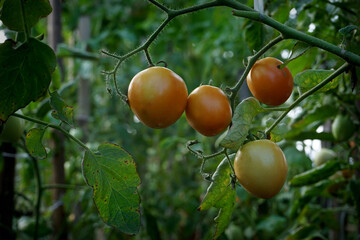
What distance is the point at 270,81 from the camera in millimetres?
507

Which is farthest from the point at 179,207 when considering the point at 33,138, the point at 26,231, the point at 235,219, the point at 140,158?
the point at 33,138

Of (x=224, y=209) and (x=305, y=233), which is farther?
(x=305, y=233)

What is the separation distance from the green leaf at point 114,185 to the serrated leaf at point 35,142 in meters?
0.09

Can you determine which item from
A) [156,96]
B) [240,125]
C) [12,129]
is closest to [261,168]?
[240,125]

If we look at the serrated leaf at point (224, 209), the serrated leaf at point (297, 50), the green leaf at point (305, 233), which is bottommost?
the green leaf at point (305, 233)

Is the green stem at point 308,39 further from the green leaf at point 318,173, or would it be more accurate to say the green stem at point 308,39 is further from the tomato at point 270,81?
the green leaf at point 318,173

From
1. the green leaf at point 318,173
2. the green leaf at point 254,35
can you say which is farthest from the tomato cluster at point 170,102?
the green leaf at point 318,173

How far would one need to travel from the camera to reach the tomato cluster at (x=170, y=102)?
475 mm

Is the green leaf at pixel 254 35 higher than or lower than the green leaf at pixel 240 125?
higher

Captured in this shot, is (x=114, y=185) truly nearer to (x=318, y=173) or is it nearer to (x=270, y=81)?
(x=270, y=81)

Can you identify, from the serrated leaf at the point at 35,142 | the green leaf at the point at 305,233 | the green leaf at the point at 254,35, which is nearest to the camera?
the serrated leaf at the point at 35,142

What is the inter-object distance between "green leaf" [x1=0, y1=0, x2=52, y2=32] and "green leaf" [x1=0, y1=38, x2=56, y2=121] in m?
0.03

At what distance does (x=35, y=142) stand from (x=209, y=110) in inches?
11.6

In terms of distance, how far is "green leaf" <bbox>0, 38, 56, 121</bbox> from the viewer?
1.41ft
